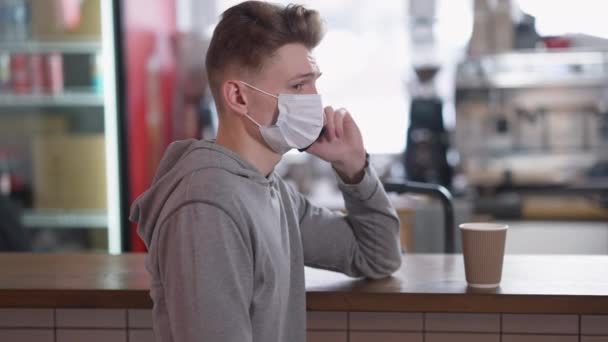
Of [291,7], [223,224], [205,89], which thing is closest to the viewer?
[223,224]

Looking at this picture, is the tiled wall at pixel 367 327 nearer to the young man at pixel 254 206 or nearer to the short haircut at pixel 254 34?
the young man at pixel 254 206

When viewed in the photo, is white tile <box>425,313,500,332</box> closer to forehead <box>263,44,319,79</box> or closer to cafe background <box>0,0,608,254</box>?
forehead <box>263,44,319,79</box>

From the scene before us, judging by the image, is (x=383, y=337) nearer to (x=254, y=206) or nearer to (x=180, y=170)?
(x=254, y=206)

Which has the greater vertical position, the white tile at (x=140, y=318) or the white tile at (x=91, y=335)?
the white tile at (x=140, y=318)

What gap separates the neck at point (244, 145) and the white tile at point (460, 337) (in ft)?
1.67

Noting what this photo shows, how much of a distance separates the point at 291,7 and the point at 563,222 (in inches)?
114

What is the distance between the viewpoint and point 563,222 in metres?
3.88

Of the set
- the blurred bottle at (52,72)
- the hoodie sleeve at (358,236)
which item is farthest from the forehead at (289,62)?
the blurred bottle at (52,72)

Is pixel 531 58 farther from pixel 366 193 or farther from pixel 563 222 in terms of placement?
pixel 366 193

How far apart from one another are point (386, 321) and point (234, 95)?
0.58 m

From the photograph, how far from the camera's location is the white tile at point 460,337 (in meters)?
1.55

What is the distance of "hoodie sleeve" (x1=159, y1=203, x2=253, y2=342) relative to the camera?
46.2 inches

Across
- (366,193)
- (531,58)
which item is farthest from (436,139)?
(366,193)

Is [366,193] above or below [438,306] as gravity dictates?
above
